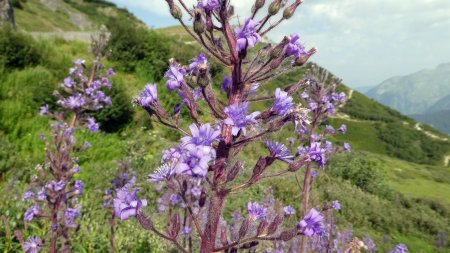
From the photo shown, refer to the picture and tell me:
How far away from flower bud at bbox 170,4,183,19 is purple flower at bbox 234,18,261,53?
41cm

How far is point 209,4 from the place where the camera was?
2012 millimetres

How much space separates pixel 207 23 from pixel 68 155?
3.11 m

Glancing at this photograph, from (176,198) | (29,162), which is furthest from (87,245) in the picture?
(29,162)

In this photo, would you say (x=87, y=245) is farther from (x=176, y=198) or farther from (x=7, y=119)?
(x=7, y=119)

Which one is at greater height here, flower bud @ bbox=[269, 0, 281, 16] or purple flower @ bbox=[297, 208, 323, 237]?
flower bud @ bbox=[269, 0, 281, 16]

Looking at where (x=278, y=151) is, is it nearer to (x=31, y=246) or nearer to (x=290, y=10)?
(x=290, y=10)

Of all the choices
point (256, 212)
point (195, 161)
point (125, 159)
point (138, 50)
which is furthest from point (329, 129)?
point (138, 50)

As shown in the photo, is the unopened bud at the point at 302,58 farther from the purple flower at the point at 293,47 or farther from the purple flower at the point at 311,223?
the purple flower at the point at 311,223

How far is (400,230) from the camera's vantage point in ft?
45.1

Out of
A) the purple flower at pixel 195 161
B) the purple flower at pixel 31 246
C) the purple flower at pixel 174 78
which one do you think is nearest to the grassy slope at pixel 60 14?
the purple flower at pixel 31 246

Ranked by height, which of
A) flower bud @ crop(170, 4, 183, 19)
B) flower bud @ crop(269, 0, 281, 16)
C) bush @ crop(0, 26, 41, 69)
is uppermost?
bush @ crop(0, 26, 41, 69)

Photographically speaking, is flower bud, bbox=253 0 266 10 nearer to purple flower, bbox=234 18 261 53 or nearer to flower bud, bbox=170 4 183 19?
purple flower, bbox=234 18 261 53

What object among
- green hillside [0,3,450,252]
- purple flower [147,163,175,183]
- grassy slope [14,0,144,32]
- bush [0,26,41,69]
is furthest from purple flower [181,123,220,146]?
grassy slope [14,0,144,32]

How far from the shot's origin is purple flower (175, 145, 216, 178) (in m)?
1.63
